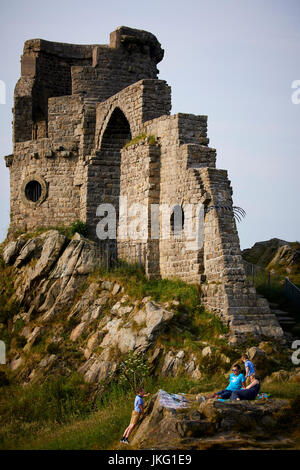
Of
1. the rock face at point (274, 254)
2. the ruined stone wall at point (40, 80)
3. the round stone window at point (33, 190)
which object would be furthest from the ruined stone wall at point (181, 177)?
the ruined stone wall at point (40, 80)

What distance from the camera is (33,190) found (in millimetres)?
24984

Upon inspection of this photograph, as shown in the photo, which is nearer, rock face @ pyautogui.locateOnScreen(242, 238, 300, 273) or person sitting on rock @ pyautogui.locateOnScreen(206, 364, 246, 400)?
person sitting on rock @ pyautogui.locateOnScreen(206, 364, 246, 400)

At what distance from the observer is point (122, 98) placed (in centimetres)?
2208

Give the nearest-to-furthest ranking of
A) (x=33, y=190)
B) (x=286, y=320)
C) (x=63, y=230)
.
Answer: (x=286, y=320)
(x=63, y=230)
(x=33, y=190)

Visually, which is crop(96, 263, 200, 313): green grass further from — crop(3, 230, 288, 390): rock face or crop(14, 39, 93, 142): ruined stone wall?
crop(14, 39, 93, 142): ruined stone wall

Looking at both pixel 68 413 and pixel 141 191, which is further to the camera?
pixel 141 191

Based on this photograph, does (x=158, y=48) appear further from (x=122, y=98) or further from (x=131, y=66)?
(x=122, y=98)

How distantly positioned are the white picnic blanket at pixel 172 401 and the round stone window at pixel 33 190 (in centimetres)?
1250

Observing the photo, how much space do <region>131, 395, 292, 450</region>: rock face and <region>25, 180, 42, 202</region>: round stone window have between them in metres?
13.2

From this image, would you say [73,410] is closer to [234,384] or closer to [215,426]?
[234,384]

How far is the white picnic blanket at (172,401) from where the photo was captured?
42.1 ft

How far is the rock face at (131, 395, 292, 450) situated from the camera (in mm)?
11683

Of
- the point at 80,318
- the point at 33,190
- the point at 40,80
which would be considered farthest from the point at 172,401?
the point at 40,80

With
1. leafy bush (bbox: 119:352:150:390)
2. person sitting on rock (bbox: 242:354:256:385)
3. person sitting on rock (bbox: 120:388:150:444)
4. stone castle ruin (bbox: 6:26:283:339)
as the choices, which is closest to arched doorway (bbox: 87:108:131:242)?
stone castle ruin (bbox: 6:26:283:339)
